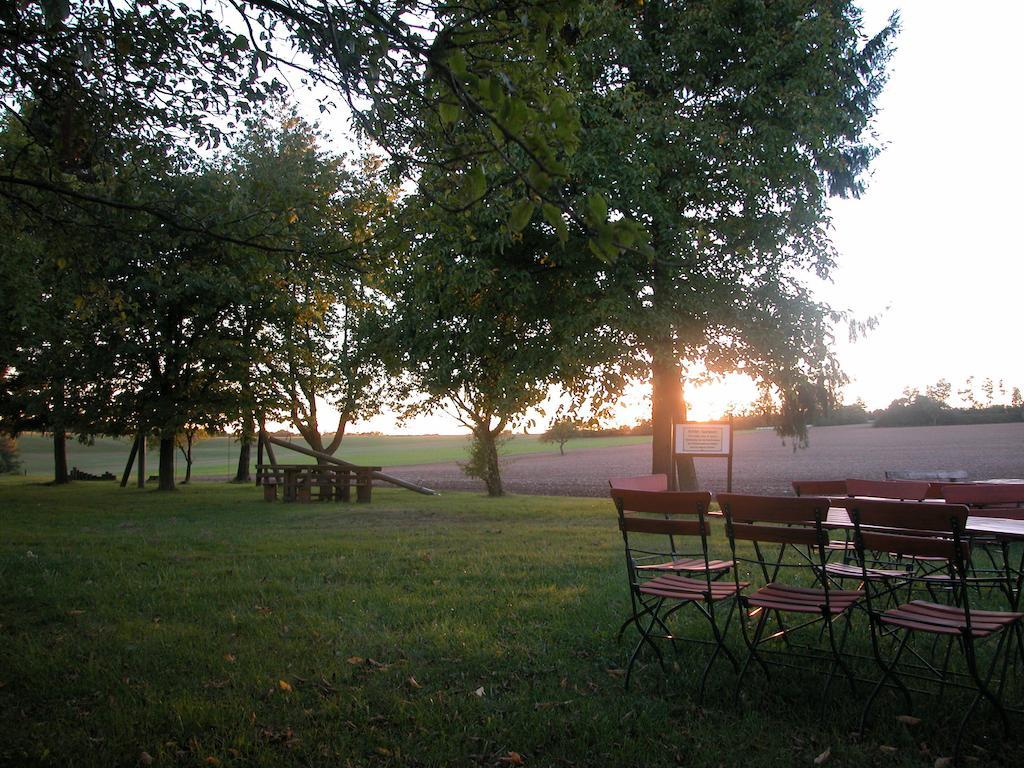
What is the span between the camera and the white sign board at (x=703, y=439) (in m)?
12.4

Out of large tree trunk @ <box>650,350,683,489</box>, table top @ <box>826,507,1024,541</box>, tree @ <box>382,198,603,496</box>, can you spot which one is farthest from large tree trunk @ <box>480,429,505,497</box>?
table top @ <box>826,507,1024,541</box>

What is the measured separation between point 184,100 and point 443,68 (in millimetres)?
5217

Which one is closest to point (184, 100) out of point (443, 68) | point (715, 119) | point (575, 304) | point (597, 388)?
point (443, 68)

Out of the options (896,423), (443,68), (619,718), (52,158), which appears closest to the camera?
(443,68)

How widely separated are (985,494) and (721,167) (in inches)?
362

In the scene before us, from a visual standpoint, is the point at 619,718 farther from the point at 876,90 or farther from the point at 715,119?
the point at 876,90

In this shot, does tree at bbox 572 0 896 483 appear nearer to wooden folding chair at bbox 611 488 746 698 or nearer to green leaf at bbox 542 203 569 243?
wooden folding chair at bbox 611 488 746 698

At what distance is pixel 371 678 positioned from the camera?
5.09m

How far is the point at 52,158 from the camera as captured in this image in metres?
7.39

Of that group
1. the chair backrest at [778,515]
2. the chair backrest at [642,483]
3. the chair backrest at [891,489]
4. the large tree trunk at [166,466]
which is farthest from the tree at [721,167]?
the large tree trunk at [166,466]

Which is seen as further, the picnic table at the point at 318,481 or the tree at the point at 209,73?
the picnic table at the point at 318,481

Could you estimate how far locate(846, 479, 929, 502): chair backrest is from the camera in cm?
782

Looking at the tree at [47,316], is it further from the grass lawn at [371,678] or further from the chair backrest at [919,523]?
the chair backrest at [919,523]

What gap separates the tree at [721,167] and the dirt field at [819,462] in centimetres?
872
